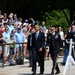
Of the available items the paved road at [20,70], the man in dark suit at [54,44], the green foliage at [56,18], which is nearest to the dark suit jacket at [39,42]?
the man in dark suit at [54,44]

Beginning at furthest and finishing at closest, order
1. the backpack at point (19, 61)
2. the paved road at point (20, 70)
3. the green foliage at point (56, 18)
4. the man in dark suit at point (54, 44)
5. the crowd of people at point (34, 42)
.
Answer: the green foliage at point (56, 18) < the backpack at point (19, 61) < the paved road at point (20, 70) < the crowd of people at point (34, 42) < the man in dark suit at point (54, 44)

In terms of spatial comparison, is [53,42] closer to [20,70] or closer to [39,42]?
[39,42]

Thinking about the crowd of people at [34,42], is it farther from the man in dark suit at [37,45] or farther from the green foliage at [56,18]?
the green foliage at [56,18]

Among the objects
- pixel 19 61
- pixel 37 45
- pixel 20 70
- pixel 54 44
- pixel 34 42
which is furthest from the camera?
pixel 19 61

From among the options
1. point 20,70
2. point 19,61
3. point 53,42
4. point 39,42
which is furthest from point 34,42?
point 19,61

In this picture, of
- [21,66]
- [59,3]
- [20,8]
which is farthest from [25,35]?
[59,3]

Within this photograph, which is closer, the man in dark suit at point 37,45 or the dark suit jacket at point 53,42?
the dark suit jacket at point 53,42

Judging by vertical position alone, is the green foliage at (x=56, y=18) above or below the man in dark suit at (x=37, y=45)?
above

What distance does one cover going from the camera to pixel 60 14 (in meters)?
45.2

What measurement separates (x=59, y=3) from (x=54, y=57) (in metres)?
26.7

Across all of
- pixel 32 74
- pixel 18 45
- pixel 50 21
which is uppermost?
pixel 50 21

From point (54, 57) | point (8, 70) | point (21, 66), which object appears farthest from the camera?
point (21, 66)

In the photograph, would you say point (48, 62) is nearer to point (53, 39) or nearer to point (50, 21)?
point (53, 39)

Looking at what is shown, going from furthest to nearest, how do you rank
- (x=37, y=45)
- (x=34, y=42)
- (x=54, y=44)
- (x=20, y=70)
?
(x=20, y=70)
(x=34, y=42)
(x=37, y=45)
(x=54, y=44)
